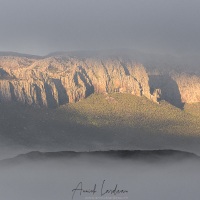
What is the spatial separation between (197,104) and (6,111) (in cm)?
5329

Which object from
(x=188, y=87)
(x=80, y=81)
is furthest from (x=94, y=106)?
(x=188, y=87)

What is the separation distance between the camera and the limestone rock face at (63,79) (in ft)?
450

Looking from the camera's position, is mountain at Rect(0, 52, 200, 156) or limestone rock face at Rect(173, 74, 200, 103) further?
limestone rock face at Rect(173, 74, 200, 103)

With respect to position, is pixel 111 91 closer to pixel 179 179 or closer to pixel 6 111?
pixel 6 111

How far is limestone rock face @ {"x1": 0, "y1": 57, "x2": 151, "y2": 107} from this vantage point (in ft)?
450

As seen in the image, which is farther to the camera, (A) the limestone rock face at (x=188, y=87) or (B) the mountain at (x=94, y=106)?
(A) the limestone rock face at (x=188, y=87)

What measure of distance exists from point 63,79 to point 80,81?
537cm

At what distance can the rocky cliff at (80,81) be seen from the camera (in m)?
138

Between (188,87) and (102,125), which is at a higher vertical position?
(188,87)

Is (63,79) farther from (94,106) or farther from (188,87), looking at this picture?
(188,87)

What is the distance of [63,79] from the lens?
472ft

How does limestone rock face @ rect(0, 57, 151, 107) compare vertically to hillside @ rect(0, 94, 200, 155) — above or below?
above

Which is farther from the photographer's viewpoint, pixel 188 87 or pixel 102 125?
pixel 188 87

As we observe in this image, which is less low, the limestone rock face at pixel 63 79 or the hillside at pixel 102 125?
the limestone rock face at pixel 63 79
